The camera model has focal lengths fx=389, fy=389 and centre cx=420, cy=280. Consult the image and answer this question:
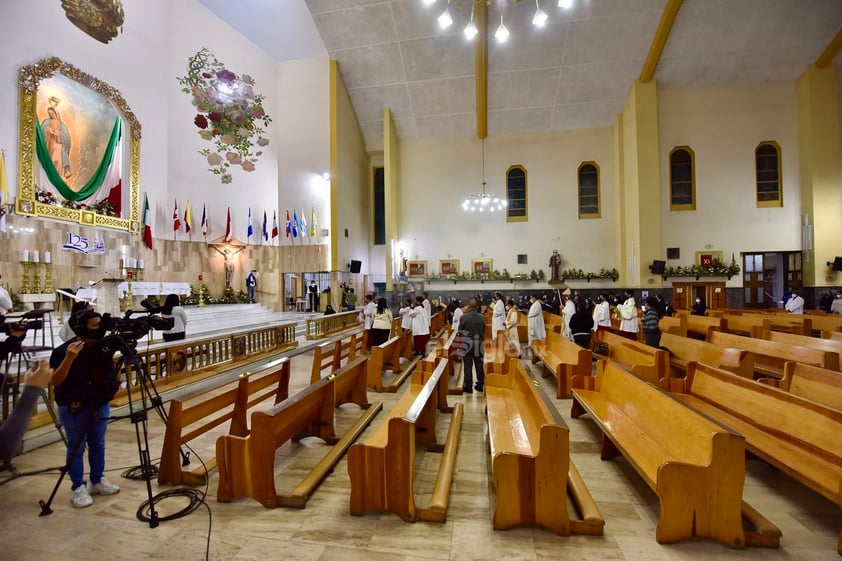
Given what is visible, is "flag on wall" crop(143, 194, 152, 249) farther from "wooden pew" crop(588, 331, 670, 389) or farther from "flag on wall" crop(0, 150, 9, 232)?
"wooden pew" crop(588, 331, 670, 389)

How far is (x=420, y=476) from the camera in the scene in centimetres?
287

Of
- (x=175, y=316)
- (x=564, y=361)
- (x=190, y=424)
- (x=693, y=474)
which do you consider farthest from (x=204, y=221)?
(x=693, y=474)

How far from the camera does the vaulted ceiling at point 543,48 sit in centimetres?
1305

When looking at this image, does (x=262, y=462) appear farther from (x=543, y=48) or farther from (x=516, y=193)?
(x=516, y=193)

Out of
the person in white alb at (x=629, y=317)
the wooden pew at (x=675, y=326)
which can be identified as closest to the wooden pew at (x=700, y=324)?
the wooden pew at (x=675, y=326)

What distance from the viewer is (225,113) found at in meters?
15.1

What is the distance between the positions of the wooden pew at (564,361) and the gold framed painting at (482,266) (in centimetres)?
1067

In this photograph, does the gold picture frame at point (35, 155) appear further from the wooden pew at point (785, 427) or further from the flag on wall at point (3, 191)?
the wooden pew at point (785, 427)

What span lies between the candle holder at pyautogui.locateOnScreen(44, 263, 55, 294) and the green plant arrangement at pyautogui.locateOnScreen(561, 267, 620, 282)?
16750 millimetres

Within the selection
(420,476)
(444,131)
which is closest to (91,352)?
(420,476)

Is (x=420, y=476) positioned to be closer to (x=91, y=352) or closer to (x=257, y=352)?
(x=91, y=352)

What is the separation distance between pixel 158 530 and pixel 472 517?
179cm

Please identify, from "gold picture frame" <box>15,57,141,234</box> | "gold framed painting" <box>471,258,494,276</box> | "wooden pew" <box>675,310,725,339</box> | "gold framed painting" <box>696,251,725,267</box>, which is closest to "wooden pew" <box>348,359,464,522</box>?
"wooden pew" <box>675,310,725,339</box>

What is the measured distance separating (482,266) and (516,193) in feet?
12.3
